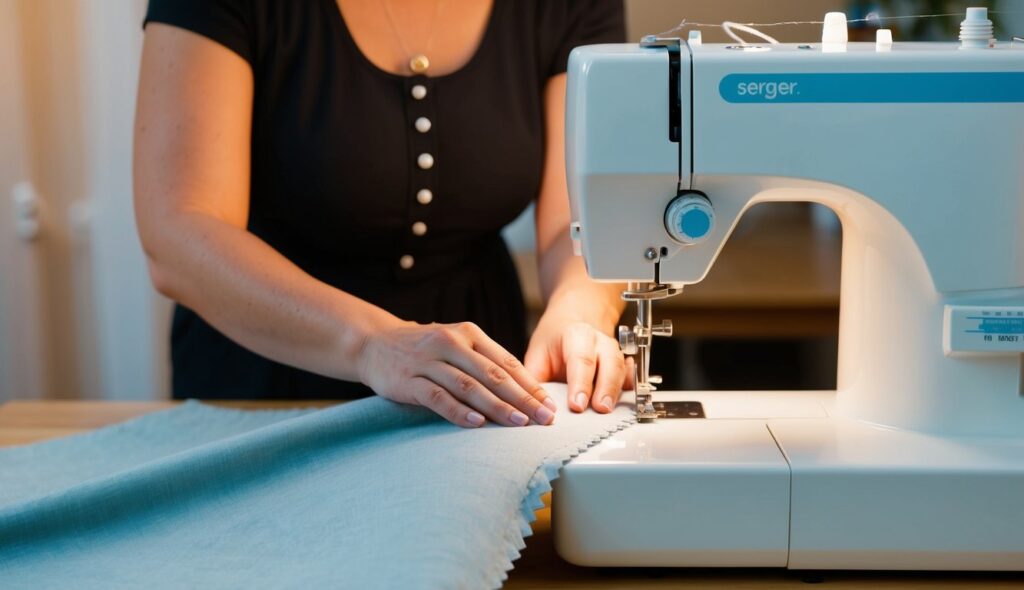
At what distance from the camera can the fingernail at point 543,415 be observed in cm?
118

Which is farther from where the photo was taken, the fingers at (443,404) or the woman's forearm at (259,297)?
the woman's forearm at (259,297)

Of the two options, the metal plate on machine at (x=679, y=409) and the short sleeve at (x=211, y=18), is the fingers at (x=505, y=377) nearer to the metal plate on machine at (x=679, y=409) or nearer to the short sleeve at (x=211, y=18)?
the metal plate on machine at (x=679, y=409)

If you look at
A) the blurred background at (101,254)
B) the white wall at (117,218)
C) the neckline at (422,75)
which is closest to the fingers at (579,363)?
the neckline at (422,75)

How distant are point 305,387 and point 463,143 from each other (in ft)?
1.40

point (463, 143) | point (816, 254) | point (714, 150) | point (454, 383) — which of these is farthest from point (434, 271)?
point (816, 254)

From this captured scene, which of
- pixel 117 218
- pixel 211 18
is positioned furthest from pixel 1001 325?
pixel 117 218

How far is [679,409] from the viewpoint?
1260 mm

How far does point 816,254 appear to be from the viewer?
3.03 metres

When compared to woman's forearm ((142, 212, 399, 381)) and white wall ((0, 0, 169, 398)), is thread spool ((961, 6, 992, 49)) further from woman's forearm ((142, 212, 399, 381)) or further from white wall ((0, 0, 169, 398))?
white wall ((0, 0, 169, 398))

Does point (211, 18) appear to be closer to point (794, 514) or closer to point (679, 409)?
point (679, 409)

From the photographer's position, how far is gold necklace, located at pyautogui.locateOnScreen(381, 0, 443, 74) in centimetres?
165

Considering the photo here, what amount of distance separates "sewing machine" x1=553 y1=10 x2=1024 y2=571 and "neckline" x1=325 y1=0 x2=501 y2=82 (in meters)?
0.52

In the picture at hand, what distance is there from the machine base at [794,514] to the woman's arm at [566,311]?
176 mm

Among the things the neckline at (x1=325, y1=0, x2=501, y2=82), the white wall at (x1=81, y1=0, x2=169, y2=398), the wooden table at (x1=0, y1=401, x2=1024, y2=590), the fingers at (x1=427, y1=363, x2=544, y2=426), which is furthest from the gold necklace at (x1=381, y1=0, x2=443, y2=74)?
the white wall at (x1=81, y1=0, x2=169, y2=398)
